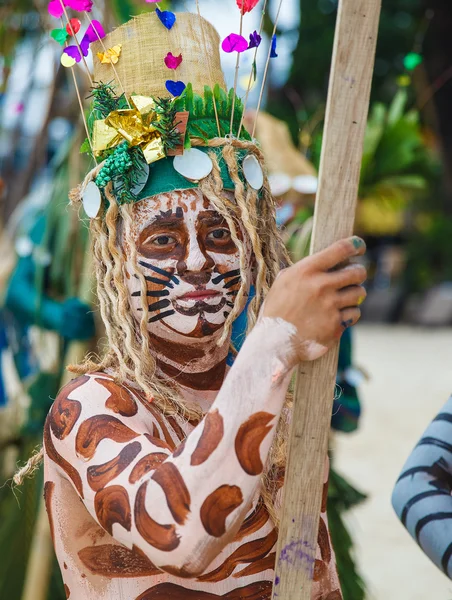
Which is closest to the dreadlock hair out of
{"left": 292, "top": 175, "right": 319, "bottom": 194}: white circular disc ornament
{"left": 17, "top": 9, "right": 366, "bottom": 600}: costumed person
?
{"left": 17, "top": 9, "right": 366, "bottom": 600}: costumed person

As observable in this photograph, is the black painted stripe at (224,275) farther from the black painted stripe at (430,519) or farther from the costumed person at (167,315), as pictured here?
the black painted stripe at (430,519)

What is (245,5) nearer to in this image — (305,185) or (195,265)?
(195,265)

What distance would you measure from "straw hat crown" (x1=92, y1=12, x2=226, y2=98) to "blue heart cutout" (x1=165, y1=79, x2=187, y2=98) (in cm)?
6

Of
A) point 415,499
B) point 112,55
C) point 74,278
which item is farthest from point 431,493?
point 74,278

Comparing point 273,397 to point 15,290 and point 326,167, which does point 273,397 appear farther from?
point 15,290

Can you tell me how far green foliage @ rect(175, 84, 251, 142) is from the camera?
1.54 metres

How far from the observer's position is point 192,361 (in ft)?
5.15

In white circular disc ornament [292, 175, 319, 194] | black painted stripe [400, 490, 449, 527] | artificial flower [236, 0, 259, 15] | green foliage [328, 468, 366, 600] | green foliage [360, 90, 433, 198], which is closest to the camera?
artificial flower [236, 0, 259, 15]

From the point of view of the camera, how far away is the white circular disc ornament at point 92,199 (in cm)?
154

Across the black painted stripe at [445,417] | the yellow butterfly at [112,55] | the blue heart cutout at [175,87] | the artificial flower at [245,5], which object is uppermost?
the artificial flower at [245,5]

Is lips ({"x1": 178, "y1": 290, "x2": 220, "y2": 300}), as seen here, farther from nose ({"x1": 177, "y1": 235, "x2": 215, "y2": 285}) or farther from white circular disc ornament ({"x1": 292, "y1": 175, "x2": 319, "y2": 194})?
white circular disc ornament ({"x1": 292, "y1": 175, "x2": 319, "y2": 194})

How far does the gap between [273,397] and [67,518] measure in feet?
1.62

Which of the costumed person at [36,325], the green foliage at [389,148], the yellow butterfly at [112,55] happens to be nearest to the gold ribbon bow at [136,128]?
the yellow butterfly at [112,55]

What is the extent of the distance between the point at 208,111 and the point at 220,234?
242 millimetres
